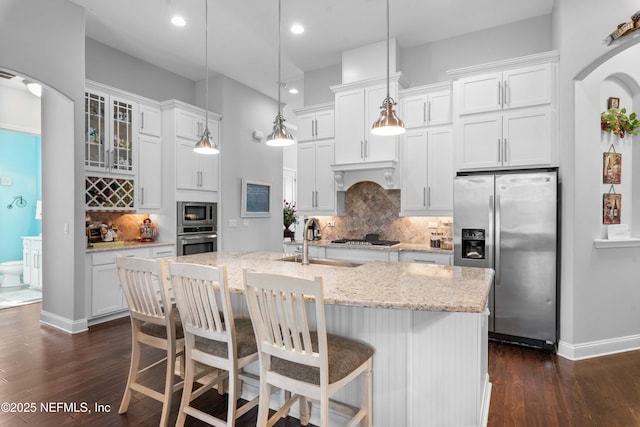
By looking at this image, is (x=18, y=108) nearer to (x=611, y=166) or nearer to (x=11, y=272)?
(x=11, y=272)

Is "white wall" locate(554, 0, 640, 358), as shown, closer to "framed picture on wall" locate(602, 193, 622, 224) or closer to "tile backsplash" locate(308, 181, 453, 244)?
"framed picture on wall" locate(602, 193, 622, 224)

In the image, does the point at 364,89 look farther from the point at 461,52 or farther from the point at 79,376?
the point at 79,376

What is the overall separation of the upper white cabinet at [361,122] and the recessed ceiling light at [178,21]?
193cm

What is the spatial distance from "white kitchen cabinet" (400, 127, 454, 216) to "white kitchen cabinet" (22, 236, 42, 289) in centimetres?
551

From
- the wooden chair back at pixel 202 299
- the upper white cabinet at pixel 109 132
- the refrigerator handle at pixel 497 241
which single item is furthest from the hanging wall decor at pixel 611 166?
the upper white cabinet at pixel 109 132

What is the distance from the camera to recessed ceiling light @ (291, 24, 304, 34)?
13.4ft

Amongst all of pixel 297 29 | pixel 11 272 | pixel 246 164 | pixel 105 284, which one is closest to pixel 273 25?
pixel 297 29

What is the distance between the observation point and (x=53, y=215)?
4004 mm

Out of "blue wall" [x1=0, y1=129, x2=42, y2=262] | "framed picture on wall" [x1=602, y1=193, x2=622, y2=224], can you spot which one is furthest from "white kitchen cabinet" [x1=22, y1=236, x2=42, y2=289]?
"framed picture on wall" [x1=602, y1=193, x2=622, y2=224]

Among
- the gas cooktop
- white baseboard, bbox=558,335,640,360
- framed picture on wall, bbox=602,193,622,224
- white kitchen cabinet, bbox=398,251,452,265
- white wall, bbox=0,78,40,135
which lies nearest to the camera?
white baseboard, bbox=558,335,640,360

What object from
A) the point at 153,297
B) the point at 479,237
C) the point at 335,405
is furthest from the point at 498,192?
the point at 153,297

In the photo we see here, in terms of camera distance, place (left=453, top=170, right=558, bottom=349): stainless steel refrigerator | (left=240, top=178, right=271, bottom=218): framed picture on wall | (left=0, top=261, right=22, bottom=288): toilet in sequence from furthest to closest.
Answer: (left=240, top=178, right=271, bottom=218): framed picture on wall → (left=0, top=261, right=22, bottom=288): toilet → (left=453, top=170, right=558, bottom=349): stainless steel refrigerator

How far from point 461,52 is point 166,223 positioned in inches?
174

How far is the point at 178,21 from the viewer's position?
3984mm
